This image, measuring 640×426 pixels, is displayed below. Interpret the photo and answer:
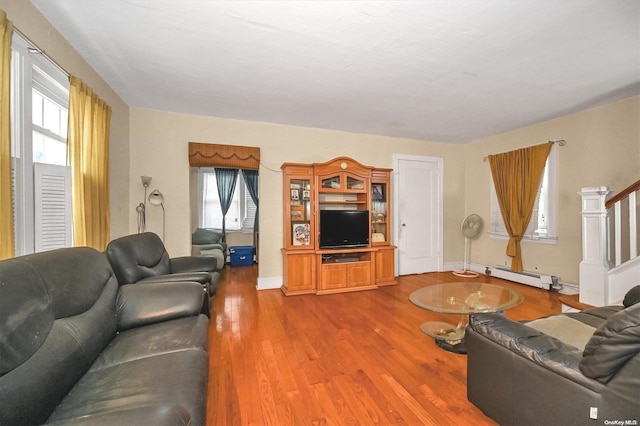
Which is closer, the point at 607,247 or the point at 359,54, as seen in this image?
the point at 359,54

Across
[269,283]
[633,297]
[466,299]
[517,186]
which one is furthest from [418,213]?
[633,297]

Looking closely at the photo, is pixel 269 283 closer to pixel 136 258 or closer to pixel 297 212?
pixel 297 212

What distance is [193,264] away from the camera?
297 centimetres

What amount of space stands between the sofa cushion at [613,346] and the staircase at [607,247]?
269 cm

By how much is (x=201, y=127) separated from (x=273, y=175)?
121 cm

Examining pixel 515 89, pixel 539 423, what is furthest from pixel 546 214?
pixel 539 423

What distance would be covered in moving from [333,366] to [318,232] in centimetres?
203

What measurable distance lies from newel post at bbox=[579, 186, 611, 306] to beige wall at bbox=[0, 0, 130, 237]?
5.21 m

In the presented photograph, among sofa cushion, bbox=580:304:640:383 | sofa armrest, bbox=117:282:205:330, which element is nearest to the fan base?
sofa cushion, bbox=580:304:640:383

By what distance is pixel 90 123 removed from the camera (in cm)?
219

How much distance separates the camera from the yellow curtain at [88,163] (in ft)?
6.52

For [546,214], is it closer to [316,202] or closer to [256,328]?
[316,202]

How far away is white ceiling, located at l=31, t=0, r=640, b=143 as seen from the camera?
1661 millimetres

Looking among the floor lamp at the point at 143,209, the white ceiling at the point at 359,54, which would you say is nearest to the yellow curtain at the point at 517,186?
the white ceiling at the point at 359,54
